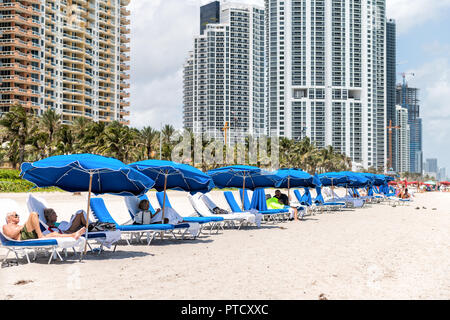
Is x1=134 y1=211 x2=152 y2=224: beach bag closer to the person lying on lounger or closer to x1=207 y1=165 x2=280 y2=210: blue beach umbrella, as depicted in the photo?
the person lying on lounger

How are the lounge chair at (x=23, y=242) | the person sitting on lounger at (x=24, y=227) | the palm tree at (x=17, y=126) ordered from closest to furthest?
the lounge chair at (x=23, y=242) → the person sitting on lounger at (x=24, y=227) → the palm tree at (x=17, y=126)

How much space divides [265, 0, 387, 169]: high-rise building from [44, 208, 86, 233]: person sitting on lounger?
14407cm

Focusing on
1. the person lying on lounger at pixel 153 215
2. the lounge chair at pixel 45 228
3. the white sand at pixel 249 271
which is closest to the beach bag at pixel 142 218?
the person lying on lounger at pixel 153 215

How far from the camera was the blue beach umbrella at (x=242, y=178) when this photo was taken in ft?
56.7

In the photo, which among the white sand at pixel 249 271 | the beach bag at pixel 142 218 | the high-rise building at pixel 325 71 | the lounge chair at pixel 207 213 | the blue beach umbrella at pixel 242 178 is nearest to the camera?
the white sand at pixel 249 271

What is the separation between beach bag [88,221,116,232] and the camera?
34.1ft

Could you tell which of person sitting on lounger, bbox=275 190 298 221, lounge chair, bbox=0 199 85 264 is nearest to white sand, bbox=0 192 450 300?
lounge chair, bbox=0 199 85 264

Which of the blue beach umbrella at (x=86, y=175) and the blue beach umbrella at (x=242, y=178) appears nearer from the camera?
the blue beach umbrella at (x=86, y=175)

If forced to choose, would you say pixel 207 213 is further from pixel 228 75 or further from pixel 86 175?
pixel 228 75

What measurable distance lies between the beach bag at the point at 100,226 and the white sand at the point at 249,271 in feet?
1.73

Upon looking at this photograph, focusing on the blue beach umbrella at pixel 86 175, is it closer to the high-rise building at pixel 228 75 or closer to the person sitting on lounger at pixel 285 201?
the person sitting on lounger at pixel 285 201

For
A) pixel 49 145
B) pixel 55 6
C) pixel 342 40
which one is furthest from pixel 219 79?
pixel 49 145

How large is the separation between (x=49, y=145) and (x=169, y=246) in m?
47.5

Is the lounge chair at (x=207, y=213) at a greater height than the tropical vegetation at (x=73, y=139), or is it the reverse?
the tropical vegetation at (x=73, y=139)
